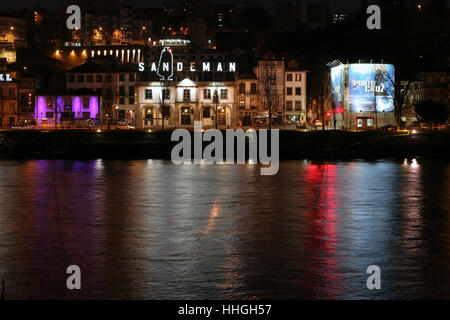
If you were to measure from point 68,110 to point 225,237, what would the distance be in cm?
9764

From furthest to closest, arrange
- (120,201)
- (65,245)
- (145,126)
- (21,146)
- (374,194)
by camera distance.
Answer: (145,126) < (21,146) < (374,194) < (120,201) < (65,245)

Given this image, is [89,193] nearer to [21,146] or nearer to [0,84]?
[21,146]

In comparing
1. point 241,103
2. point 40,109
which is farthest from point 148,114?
point 40,109

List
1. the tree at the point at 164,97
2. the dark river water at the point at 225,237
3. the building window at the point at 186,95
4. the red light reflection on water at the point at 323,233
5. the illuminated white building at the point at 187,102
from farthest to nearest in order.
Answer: the building window at the point at 186,95, the illuminated white building at the point at 187,102, the tree at the point at 164,97, the red light reflection on water at the point at 323,233, the dark river water at the point at 225,237

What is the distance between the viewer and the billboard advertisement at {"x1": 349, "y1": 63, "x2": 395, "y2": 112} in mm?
99938

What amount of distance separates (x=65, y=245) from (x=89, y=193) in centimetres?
1426

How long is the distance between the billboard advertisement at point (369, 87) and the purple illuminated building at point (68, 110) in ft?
142

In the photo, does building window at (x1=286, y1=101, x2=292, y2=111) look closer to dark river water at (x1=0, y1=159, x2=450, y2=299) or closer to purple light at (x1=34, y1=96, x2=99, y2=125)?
purple light at (x1=34, y1=96, x2=99, y2=125)

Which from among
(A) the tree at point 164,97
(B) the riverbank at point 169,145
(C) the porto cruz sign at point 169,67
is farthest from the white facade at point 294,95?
(B) the riverbank at point 169,145

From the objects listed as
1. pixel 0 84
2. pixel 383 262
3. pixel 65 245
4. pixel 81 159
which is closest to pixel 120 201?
pixel 65 245

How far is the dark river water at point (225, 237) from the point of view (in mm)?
15781

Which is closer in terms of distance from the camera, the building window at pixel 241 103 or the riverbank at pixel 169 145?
the riverbank at pixel 169 145

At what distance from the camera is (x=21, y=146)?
241 ft
